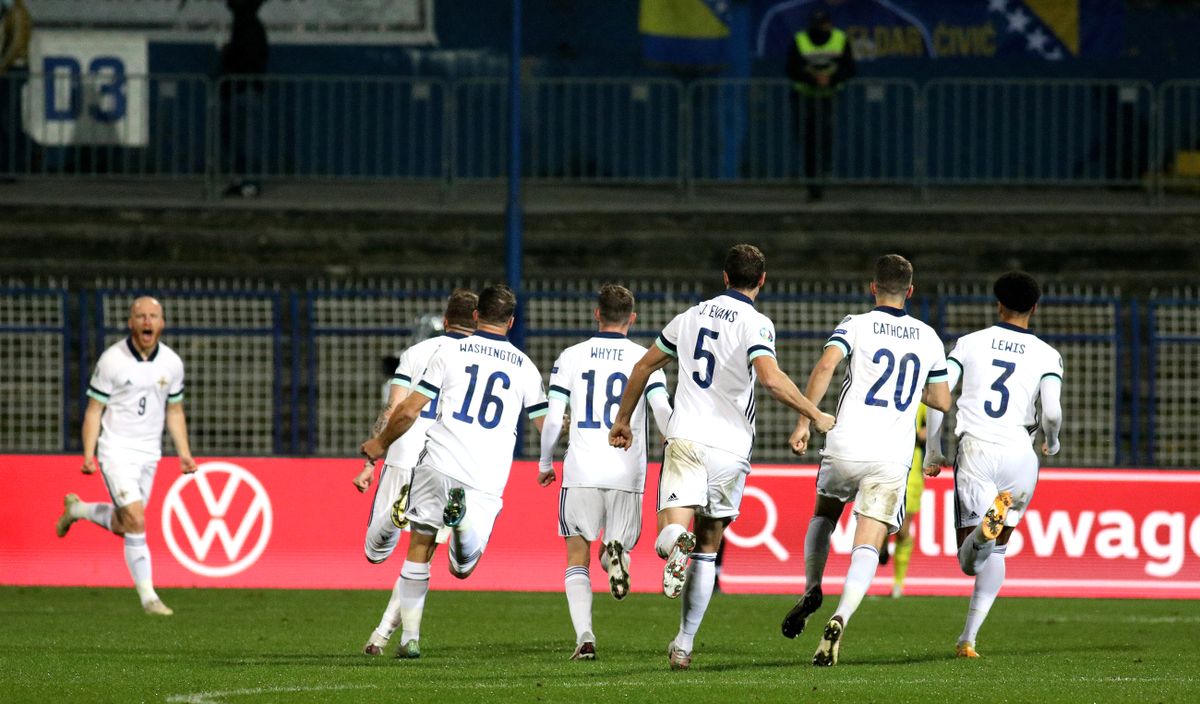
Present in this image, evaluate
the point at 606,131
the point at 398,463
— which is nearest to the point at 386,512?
the point at 398,463

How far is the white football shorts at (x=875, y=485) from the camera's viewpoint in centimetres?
1044

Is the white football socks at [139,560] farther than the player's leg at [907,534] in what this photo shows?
No

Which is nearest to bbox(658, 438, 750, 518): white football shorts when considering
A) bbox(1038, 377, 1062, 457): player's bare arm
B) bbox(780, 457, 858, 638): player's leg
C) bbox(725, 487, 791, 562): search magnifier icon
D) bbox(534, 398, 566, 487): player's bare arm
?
bbox(780, 457, 858, 638): player's leg

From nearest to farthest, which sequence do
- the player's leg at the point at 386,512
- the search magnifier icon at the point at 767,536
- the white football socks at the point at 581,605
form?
the white football socks at the point at 581,605 < the player's leg at the point at 386,512 < the search magnifier icon at the point at 767,536

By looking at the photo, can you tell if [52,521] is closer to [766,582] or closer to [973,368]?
[766,582]

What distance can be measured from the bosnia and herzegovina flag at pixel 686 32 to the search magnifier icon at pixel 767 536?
9.88 metres

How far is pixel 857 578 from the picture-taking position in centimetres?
1029

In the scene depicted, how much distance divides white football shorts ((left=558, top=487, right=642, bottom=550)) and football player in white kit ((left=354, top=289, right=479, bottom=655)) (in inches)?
28.3

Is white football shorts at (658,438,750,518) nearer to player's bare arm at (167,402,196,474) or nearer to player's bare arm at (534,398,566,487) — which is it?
player's bare arm at (534,398,566,487)

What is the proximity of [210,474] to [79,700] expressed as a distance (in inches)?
302

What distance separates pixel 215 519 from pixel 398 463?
4.56 meters

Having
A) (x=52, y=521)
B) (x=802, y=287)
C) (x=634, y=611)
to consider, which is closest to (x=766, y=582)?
(x=634, y=611)

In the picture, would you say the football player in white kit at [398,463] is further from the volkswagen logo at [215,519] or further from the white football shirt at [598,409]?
the volkswagen logo at [215,519]

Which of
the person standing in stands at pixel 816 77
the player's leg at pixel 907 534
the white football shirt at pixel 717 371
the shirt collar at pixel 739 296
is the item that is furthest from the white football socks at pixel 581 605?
the person standing in stands at pixel 816 77
